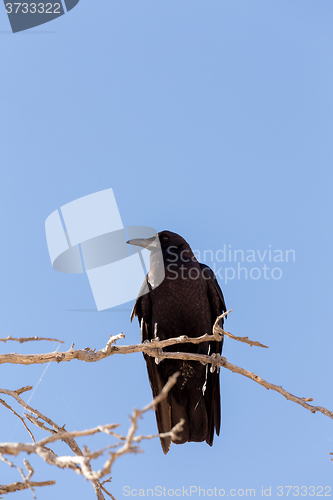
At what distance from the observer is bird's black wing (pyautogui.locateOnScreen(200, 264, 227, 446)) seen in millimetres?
5840

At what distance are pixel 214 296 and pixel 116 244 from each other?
6.27 feet

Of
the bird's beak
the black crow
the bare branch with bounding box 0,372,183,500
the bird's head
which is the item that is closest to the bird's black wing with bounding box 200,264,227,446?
the black crow

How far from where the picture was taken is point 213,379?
19.4 ft

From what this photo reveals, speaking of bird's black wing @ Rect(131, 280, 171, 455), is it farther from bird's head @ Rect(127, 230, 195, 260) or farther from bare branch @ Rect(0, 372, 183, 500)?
bare branch @ Rect(0, 372, 183, 500)

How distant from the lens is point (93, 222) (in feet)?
20.7

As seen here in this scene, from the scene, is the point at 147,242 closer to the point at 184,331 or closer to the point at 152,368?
the point at 184,331

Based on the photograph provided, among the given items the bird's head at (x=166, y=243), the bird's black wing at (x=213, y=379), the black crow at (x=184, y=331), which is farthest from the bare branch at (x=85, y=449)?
the bird's head at (x=166, y=243)

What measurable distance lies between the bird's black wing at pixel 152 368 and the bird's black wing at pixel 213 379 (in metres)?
0.58

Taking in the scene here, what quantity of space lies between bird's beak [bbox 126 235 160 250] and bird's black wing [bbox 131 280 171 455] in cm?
62

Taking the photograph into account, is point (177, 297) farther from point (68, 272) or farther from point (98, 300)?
point (68, 272)

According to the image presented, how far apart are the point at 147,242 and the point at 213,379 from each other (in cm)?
228

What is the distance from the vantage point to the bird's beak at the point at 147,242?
6.55 meters

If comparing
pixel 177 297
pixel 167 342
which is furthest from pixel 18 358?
pixel 177 297

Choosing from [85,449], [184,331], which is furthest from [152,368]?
[85,449]
